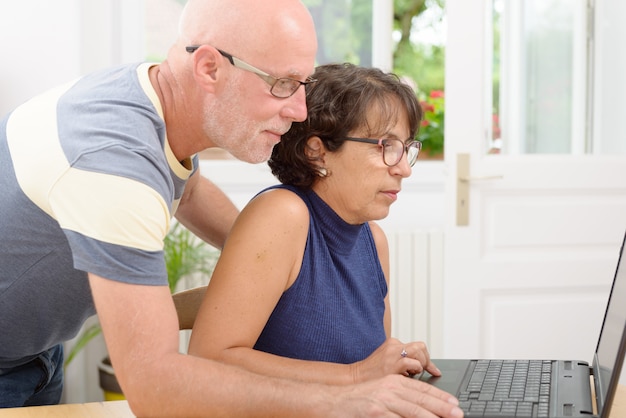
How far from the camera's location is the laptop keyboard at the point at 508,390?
112cm

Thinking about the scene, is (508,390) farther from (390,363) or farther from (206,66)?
(206,66)

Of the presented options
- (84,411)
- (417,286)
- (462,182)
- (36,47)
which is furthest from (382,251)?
(417,286)

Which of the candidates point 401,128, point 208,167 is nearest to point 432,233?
point 208,167

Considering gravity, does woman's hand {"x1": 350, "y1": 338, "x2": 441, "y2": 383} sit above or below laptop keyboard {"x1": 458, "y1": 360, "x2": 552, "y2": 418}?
above

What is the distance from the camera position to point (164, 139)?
4.25ft

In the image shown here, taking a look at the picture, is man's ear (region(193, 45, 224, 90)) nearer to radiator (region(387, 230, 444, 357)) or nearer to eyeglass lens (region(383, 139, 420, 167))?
eyeglass lens (region(383, 139, 420, 167))

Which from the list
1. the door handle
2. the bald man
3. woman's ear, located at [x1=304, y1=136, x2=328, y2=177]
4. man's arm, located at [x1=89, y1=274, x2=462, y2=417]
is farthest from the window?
man's arm, located at [x1=89, y1=274, x2=462, y2=417]

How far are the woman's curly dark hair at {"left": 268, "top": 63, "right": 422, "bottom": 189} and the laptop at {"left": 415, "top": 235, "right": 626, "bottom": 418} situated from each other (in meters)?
0.42

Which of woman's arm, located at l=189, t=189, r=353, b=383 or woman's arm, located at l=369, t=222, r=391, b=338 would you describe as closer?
woman's arm, located at l=189, t=189, r=353, b=383

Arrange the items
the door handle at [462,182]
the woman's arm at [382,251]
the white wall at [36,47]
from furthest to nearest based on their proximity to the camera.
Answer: the door handle at [462,182] → the white wall at [36,47] → the woman's arm at [382,251]

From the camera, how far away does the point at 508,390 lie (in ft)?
3.99

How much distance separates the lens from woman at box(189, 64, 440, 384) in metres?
1.33

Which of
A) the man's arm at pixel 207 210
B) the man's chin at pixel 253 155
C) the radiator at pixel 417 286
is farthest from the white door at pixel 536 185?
the man's chin at pixel 253 155

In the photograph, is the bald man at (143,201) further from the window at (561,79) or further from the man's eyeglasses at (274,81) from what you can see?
the window at (561,79)
